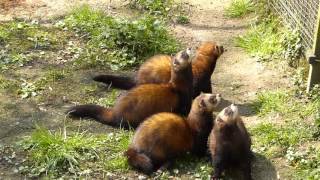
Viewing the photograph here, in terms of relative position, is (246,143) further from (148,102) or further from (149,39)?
(149,39)

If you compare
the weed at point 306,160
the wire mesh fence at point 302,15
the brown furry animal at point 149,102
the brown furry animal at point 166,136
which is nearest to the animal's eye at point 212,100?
the brown furry animal at point 166,136

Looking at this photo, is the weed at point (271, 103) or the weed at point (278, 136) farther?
the weed at point (271, 103)

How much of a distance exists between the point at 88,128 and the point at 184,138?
3.67 ft

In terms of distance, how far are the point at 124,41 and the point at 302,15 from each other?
2.16 m

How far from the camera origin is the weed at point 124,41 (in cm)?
775

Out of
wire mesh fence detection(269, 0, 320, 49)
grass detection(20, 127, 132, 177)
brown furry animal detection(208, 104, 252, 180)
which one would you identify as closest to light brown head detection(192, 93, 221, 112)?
brown furry animal detection(208, 104, 252, 180)

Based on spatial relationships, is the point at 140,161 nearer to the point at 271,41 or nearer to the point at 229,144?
the point at 229,144

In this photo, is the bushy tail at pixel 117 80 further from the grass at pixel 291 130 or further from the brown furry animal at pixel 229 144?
the brown furry animal at pixel 229 144

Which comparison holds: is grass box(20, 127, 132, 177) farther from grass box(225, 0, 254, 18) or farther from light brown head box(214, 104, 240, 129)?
grass box(225, 0, 254, 18)

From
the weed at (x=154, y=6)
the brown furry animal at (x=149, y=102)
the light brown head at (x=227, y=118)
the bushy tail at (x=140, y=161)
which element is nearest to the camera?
the light brown head at (x=227, y=118)

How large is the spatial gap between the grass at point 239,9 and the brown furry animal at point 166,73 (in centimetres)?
202

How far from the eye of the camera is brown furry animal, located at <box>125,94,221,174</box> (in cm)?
568

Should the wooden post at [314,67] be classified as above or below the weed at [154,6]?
below

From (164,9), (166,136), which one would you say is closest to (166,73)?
(166,136)
